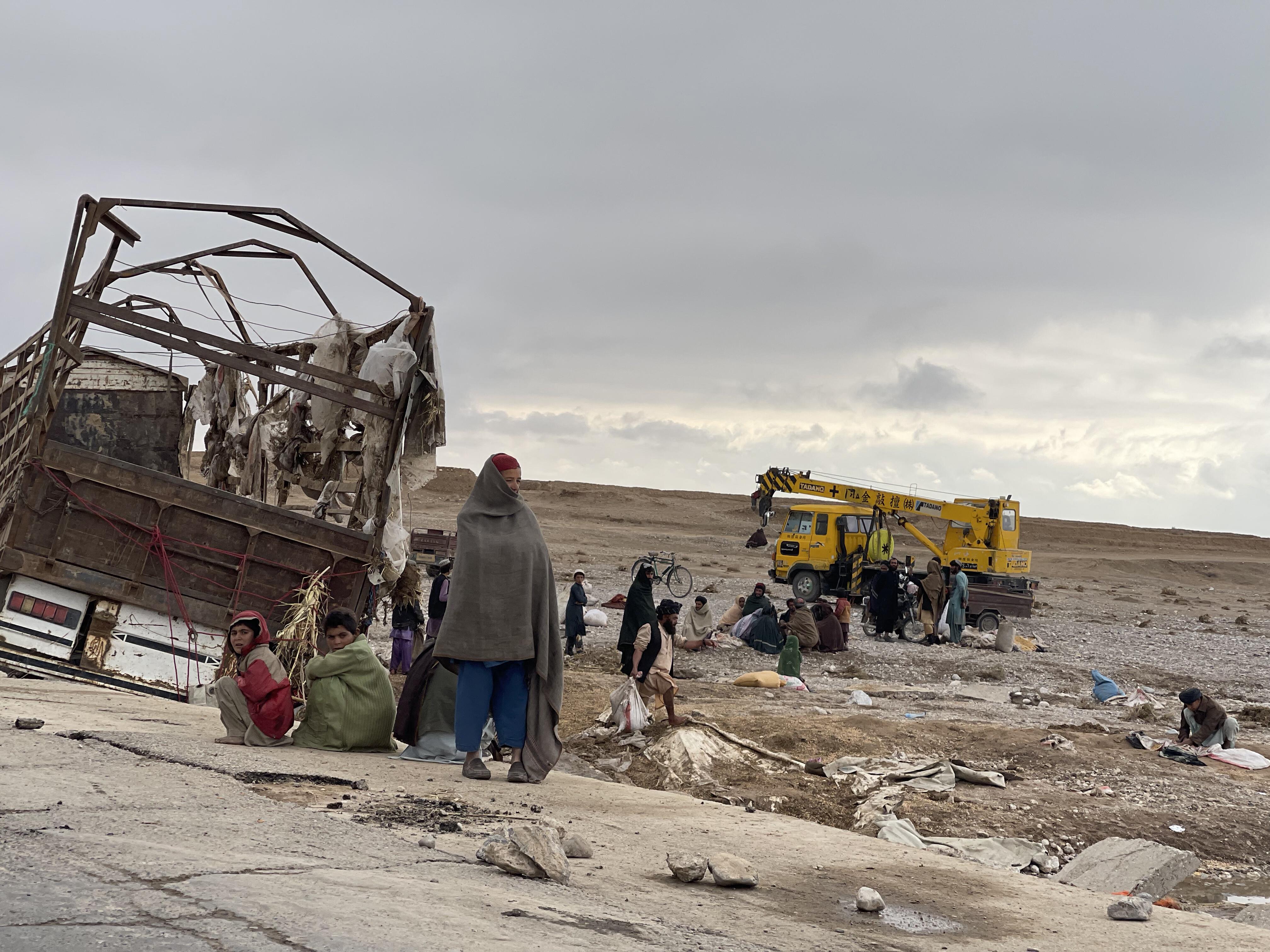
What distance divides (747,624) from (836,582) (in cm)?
838

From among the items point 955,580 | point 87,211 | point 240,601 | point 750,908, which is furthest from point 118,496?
point 955,580

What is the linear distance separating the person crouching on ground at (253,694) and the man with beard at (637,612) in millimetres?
3832

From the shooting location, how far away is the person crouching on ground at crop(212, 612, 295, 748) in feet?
19.6

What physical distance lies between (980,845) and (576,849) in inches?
132

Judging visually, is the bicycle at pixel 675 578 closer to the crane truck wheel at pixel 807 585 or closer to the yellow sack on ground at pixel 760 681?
the crane truck wheel at pixel 807 585

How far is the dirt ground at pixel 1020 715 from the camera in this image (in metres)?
7.64

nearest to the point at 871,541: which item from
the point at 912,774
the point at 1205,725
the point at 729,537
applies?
the point at 1205,725

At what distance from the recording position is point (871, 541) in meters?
25.4

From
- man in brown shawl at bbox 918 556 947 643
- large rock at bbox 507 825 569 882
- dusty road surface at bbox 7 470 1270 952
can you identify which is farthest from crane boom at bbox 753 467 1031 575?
large rock at bbox 507 825 569 882

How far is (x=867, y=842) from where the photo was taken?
5590 millimetres

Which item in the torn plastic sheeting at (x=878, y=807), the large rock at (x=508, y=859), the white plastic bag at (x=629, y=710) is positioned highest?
the large rock at (x=508, y=859)

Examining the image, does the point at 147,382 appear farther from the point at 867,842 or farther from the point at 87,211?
the point at 867,842

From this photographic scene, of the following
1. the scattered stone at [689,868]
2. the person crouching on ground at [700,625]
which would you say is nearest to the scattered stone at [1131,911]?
the scattered stone at [689,868]

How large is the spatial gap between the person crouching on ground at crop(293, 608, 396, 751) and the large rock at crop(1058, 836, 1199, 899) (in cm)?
370
